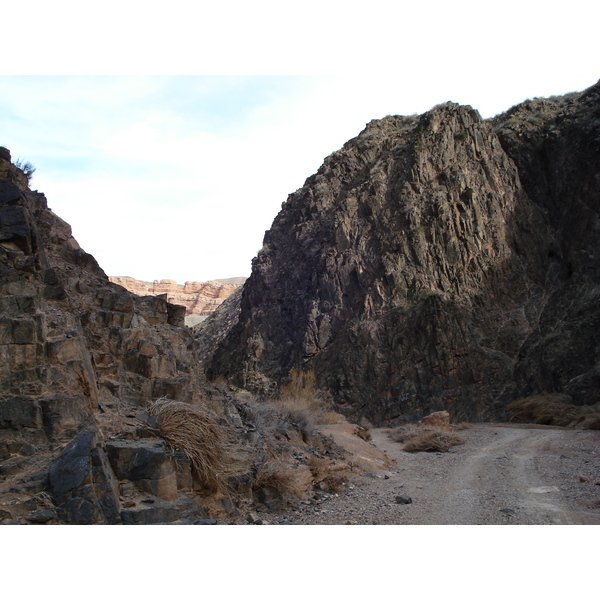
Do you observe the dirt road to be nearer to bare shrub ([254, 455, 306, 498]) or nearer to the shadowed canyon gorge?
bare shrub ([254, 455, 306, 498])

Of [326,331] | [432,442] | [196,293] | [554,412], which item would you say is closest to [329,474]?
[432,442]

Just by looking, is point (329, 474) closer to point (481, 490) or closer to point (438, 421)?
point (481, 490)

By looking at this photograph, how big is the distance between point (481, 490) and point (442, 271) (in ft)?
89.9

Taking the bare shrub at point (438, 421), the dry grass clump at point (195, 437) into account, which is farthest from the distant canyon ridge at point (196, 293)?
the dry grass clump at point (195, 437)

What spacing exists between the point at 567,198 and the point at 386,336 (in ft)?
46.5

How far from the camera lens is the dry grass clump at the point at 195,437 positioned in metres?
6.90

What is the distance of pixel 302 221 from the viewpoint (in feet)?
140

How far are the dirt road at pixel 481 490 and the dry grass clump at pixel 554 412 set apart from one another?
5249 millimetres

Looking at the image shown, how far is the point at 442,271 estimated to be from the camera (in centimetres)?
3428

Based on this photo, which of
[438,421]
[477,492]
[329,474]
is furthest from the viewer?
[438,421]

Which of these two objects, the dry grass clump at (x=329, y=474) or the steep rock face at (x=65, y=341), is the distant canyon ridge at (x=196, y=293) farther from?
the dry grass clump at (x=329, y=474)

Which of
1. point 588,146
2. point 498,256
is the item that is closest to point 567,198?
point 588,146

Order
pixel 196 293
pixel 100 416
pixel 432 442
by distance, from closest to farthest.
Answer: pixel 100 416, pixel 432 442, pixel 196 293

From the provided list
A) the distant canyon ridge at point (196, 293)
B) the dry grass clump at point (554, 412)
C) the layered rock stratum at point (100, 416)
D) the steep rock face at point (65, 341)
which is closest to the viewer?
the layered rock stratum at point (100, 416)
